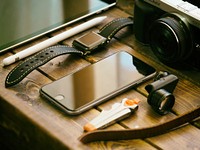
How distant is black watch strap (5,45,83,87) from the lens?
1.10 metres

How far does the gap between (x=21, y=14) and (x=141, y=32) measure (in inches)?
12.0

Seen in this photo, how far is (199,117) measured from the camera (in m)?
1.06

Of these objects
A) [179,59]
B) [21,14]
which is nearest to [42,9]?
[21,14]

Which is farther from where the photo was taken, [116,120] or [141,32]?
[141,32]

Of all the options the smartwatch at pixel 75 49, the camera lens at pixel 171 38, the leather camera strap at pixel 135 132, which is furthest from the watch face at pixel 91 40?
the leather camera strap at pixel 135 132

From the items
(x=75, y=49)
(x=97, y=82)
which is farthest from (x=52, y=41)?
(x=97, y=82)

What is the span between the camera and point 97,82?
3.61ft

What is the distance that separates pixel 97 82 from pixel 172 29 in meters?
0.18

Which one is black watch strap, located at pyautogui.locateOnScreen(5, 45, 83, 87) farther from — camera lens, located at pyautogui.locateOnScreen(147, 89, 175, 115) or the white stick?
camera lens, located at pyautogui.locateOnScreen(147, 89, 175, 115)

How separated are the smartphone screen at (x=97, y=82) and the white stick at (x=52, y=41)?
0.37ft

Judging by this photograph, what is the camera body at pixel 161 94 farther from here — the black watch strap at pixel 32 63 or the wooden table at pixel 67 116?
the black watch strap at pixel 32 63

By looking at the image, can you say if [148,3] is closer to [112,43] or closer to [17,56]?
[112,43]

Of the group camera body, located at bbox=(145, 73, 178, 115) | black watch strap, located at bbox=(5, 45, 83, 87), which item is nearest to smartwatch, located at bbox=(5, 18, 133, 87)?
black watch strap, located at bbox=(5, 45, 83, 87)

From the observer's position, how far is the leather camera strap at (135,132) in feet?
3.22
